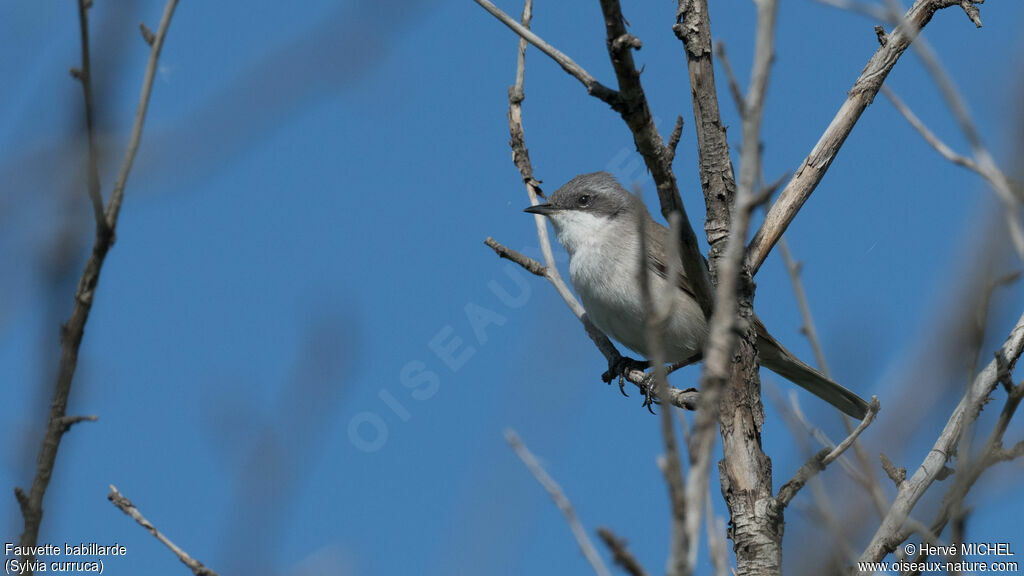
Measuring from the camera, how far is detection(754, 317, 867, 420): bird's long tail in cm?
596

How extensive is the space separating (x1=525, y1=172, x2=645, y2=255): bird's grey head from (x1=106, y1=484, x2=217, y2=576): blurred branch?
13.6ft

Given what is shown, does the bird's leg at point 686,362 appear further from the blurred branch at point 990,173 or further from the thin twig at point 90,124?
the thin twig at point 90,124

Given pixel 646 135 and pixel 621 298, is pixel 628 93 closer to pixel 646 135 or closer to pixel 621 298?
pixel 646 135

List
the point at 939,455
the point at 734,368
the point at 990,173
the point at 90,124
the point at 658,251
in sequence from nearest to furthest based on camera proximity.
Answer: the point at 90,124, the point at 990,173, the point at 939,455, the point at 734,368, the point at 658,251

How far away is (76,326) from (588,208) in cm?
523

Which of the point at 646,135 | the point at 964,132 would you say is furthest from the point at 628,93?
the point at 964,132

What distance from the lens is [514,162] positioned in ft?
17.7

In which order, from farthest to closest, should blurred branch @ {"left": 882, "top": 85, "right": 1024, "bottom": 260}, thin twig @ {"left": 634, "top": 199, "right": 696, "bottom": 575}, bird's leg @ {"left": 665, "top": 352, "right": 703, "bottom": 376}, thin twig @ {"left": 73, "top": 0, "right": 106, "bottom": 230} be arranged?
bird's leg @ {"left": 665, "top": 352, "right": 703, "bottom": 376} < blurred branch @ {"left": 882, "top": 85, "right": 1024, "bottom": 260} < thin twig @ {"left": 73, "top": 0, "right": 106, "bottom": 230} < thin twig @ {"left": 634, "top": 199, "right": 696, "bottom": 575}

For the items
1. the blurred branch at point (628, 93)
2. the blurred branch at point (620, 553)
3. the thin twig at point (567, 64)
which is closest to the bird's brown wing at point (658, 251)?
the blurred branch at point (628, 93)

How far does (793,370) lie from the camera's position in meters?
6.41

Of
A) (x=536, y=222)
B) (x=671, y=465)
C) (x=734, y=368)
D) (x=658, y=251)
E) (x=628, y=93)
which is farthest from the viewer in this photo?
(x=658, y=251)

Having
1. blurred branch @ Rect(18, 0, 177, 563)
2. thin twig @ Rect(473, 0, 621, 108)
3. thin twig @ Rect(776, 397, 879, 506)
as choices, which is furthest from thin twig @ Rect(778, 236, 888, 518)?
blurred branch @ Rect(18, 0, 177, 563)

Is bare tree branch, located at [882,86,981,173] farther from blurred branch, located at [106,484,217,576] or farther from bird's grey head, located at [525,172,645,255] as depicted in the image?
bird's grey head, located at [525,172,645,255]

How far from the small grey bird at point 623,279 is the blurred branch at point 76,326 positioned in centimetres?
390
